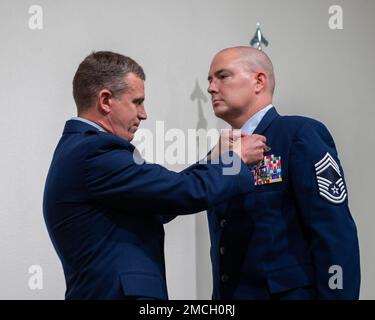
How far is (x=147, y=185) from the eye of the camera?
47.7 inches

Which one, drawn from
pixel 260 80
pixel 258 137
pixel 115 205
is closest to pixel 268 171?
pixel 258 137

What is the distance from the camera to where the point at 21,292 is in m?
1.92

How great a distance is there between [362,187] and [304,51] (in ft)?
1.80

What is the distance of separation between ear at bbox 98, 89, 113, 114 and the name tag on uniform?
1.30ft

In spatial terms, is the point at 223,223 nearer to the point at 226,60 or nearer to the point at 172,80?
the point at 226,60

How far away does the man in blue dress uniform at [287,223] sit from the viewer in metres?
1.32

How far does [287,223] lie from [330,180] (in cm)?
14

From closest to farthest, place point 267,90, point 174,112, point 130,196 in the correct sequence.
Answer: point 130,196
point 267,90
point 174,112

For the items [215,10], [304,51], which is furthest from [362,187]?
[215,10]

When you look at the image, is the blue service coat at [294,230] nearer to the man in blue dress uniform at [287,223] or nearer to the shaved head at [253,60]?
the man in blue dress uniform at [287,223]

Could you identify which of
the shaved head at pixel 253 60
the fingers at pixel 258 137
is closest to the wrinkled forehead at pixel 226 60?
the shaved head at pixel 253 60

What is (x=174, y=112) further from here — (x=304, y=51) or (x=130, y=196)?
(x=130, y=196)

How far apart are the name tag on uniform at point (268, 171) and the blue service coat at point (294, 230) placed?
0.01m
